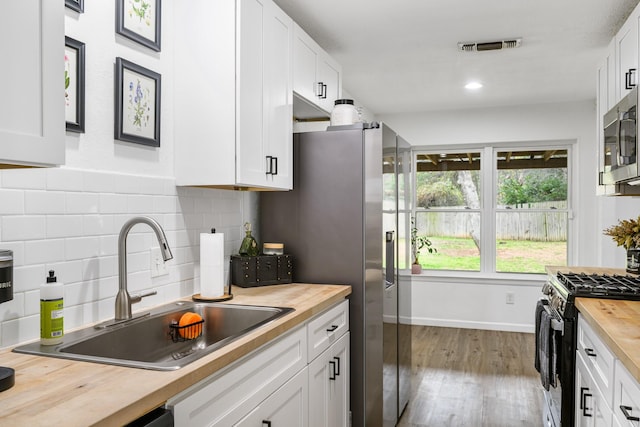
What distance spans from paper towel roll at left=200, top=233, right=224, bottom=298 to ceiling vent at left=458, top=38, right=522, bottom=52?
2239mm

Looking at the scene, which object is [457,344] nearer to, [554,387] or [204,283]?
[554,387]

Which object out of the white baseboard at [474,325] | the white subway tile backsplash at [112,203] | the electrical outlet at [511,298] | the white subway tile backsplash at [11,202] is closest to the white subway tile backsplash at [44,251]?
the white subway tile backsplash at [11,202]

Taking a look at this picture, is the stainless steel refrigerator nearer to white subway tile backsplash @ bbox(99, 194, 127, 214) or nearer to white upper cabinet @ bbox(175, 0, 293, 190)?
white upper cabinet @ bbox(175, 0, 293, 190)

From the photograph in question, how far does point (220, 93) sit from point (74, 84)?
2.01ft

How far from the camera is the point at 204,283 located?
7.11ft

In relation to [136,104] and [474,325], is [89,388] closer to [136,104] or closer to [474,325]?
[136,104]

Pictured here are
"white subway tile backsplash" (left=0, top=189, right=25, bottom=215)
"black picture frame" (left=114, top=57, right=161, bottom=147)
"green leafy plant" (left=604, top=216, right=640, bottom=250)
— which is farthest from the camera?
"green leafy plant" (left=604, top=216, right=640, bottom=250)

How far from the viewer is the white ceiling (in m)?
2.77

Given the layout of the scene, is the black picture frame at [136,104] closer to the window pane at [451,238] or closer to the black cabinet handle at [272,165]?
the black cabinet handle at [272,165]

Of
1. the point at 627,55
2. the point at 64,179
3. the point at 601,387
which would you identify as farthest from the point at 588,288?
the point at 64,179

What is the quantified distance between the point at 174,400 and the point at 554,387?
201 centimetres

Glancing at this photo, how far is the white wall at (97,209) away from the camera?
1.49m

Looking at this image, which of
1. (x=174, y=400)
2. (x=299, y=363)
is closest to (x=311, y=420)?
(x=299, y=363)

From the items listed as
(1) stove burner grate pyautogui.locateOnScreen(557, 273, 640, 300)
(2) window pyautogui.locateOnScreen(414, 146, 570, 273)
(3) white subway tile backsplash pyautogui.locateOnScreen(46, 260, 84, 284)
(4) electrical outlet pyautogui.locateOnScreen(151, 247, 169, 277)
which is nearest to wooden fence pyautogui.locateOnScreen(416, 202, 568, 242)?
(2) window pyautogui.locateOnScreen(414, 146, 570, 273)
